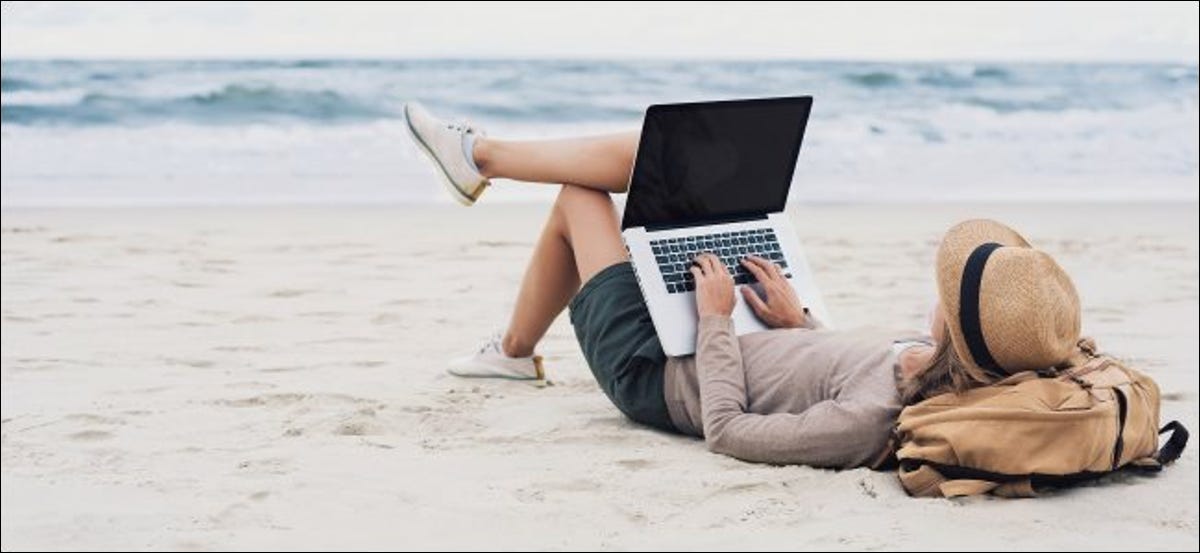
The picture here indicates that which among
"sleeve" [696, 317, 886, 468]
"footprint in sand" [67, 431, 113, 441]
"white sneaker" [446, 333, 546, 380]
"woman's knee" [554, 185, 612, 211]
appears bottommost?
"white sneaker" [446, 333, 546, 380]

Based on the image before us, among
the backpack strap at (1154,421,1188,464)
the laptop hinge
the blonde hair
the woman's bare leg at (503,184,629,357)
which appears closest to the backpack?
the blonde hair

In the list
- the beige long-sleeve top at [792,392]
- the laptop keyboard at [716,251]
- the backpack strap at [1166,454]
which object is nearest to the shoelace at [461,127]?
the laptop keyboard at [716,251]

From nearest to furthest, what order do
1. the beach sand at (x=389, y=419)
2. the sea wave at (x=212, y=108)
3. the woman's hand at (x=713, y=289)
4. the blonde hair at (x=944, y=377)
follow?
the beach sand at (x=389, y=419) → the blonde hair at (x=944, y=377) → the woman's hand at (x=713, y=289) → the sea wave at (x=212, y=108)

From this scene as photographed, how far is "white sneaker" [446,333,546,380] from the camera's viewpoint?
4.59 metres

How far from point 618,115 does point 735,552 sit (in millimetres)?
13144

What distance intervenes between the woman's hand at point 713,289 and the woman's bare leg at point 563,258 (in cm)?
30

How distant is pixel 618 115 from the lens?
1588 cm

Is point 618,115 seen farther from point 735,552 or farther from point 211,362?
point 735,552

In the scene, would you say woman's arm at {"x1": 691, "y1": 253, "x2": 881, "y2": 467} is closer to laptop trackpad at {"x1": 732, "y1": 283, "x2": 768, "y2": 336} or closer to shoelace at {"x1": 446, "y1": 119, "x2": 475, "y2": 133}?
laptop trackpad at {"x1": 732, "y1": 283, "x2": 768, "y2": 336}

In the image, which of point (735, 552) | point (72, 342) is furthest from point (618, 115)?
point (735, 552)

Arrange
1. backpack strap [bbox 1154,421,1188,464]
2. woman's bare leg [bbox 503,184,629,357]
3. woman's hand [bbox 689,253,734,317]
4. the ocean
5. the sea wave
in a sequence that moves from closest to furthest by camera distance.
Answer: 1. backpack strap [bbox 1154,421,1188,464]
2. woman's hand [bbox 689,253,734,317]
3. woman's bare leg [bbox 503,184,629,357]
4. the ocean
5. the sea wave

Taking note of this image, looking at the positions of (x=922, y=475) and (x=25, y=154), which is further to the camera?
(x=25, y=154)

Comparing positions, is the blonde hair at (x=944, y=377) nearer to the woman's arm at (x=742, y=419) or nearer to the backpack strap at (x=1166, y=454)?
the woman's arm at (x=742, y=419)

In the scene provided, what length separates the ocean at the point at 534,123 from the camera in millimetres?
10344
